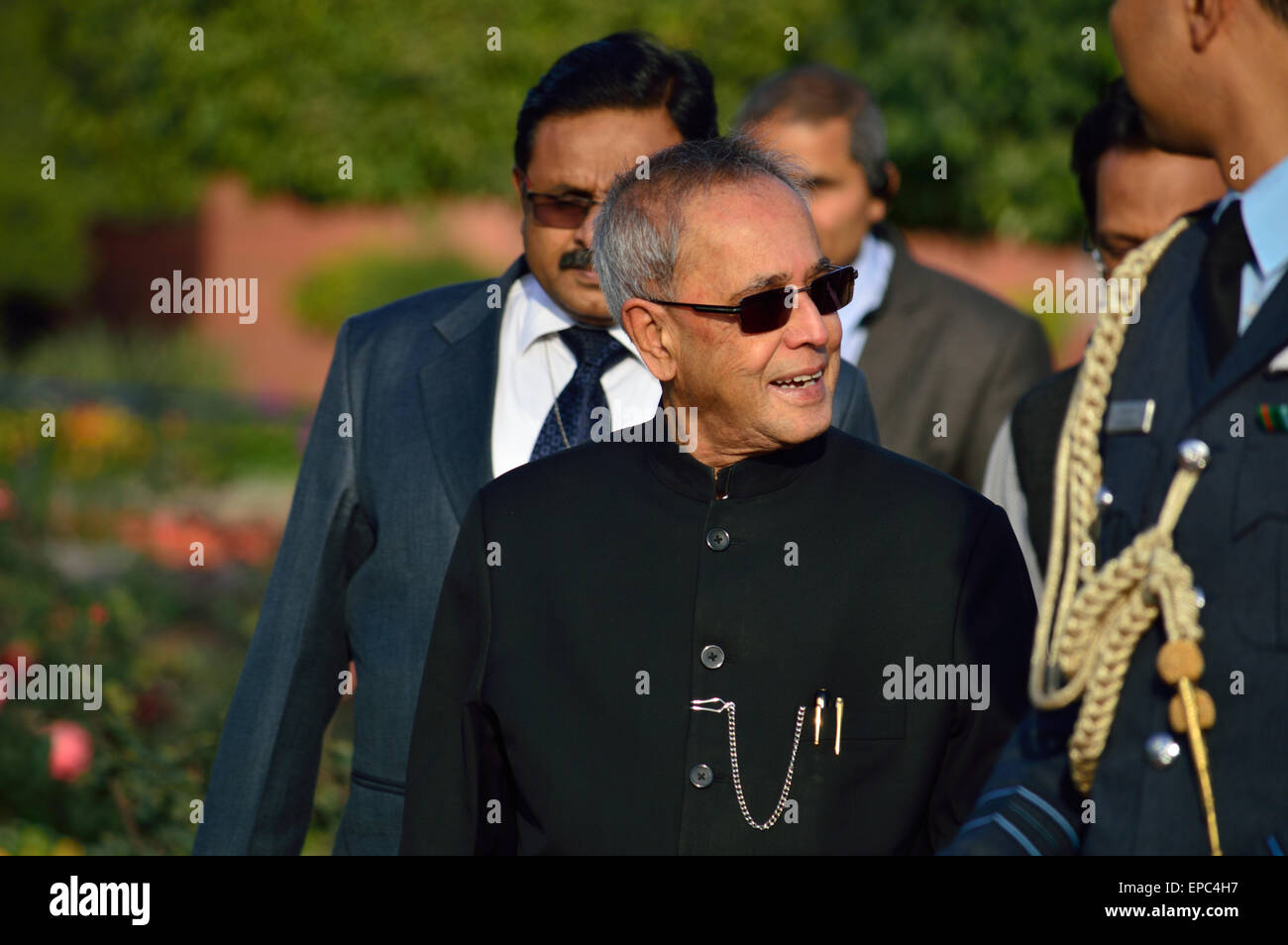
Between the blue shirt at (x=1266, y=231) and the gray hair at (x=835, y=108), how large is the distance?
322 centimetres

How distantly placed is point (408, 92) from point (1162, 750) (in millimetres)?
23657

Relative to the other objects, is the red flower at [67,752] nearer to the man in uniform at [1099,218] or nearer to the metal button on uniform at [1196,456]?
the man in uniform at [1099,218]

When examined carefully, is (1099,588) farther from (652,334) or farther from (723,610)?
(652,334)

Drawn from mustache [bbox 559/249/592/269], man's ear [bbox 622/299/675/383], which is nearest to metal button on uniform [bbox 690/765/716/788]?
man's ear [bbox 622/299/675/383]

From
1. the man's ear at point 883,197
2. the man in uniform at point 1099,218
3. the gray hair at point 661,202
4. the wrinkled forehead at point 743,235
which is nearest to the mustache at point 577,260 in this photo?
the gray hair at point 661,202

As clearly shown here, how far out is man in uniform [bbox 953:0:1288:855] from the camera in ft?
6.32

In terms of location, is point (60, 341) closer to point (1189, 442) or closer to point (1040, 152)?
point (1040, 152)

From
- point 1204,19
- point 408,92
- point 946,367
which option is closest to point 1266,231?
point 1204,19

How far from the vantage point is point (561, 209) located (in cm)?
350

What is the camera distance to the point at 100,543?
10.8 metres

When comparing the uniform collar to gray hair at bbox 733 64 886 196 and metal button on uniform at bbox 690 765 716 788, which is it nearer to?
metal button on uniform at bbox 690 765 716 788

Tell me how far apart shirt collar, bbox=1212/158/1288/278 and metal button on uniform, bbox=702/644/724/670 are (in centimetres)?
103

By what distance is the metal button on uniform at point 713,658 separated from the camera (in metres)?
2.58

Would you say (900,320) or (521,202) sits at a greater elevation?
(521,202)
